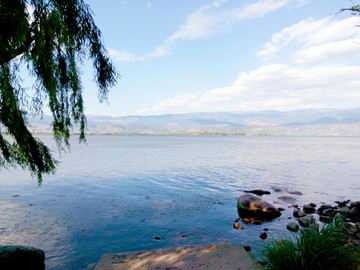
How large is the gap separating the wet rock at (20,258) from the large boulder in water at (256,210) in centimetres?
1061

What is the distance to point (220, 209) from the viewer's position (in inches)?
609

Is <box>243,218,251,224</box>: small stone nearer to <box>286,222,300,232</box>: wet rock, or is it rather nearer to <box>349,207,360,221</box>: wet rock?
<box>286,222,300,232</box>: wet rock

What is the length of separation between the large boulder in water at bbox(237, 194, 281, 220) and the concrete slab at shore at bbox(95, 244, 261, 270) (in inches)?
207

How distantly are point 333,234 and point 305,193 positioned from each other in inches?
665

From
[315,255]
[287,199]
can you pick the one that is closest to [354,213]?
[287,199]

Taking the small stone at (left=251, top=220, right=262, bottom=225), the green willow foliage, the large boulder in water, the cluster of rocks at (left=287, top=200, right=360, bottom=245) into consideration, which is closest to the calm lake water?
the small stone at (left=251, top=220, right=262, bottom=225)

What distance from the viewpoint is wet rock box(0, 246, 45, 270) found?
24.3 feet

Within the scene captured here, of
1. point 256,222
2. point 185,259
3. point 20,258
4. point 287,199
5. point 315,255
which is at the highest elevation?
point 315,255

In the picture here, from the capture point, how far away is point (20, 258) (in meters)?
7.68

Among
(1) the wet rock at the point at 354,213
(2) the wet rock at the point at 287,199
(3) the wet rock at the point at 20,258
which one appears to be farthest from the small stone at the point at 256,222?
(3) the wet rock at the point at 20,258

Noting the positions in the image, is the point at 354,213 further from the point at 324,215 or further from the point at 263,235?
the point at 263,235

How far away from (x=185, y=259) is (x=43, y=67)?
727 cm

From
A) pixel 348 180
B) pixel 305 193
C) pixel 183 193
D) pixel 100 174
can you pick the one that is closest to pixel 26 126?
pixel 183 193

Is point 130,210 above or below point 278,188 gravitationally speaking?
above
